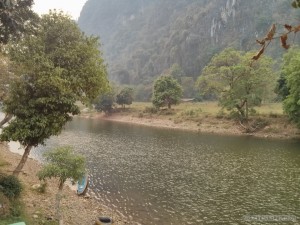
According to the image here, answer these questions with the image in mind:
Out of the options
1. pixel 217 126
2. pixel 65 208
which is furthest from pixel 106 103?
pixel 65 208

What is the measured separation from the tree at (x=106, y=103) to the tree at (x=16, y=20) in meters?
88.8

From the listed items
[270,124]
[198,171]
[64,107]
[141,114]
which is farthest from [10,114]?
[141,114]

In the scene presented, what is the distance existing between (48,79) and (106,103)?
96.2 m

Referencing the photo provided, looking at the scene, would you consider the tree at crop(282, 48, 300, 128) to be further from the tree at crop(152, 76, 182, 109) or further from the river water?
the tree at crop(152, 76, 182, 109)

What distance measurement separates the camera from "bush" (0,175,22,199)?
69.2 ft

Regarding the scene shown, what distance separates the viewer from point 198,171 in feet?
130

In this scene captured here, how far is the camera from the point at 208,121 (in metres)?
88.2

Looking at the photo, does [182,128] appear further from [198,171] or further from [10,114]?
[10,114]

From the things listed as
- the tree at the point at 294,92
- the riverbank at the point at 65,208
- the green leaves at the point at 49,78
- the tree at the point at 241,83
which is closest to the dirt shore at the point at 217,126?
the tree at the point at 241,83

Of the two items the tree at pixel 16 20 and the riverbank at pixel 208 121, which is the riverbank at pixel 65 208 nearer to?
the tree at pixel 16 20

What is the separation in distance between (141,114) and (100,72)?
8270 cm

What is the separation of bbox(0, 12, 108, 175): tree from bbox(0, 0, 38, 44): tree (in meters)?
0.81

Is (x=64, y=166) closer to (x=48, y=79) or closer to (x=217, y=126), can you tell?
(x=48, y=79)

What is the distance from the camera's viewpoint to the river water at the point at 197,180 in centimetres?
2577
